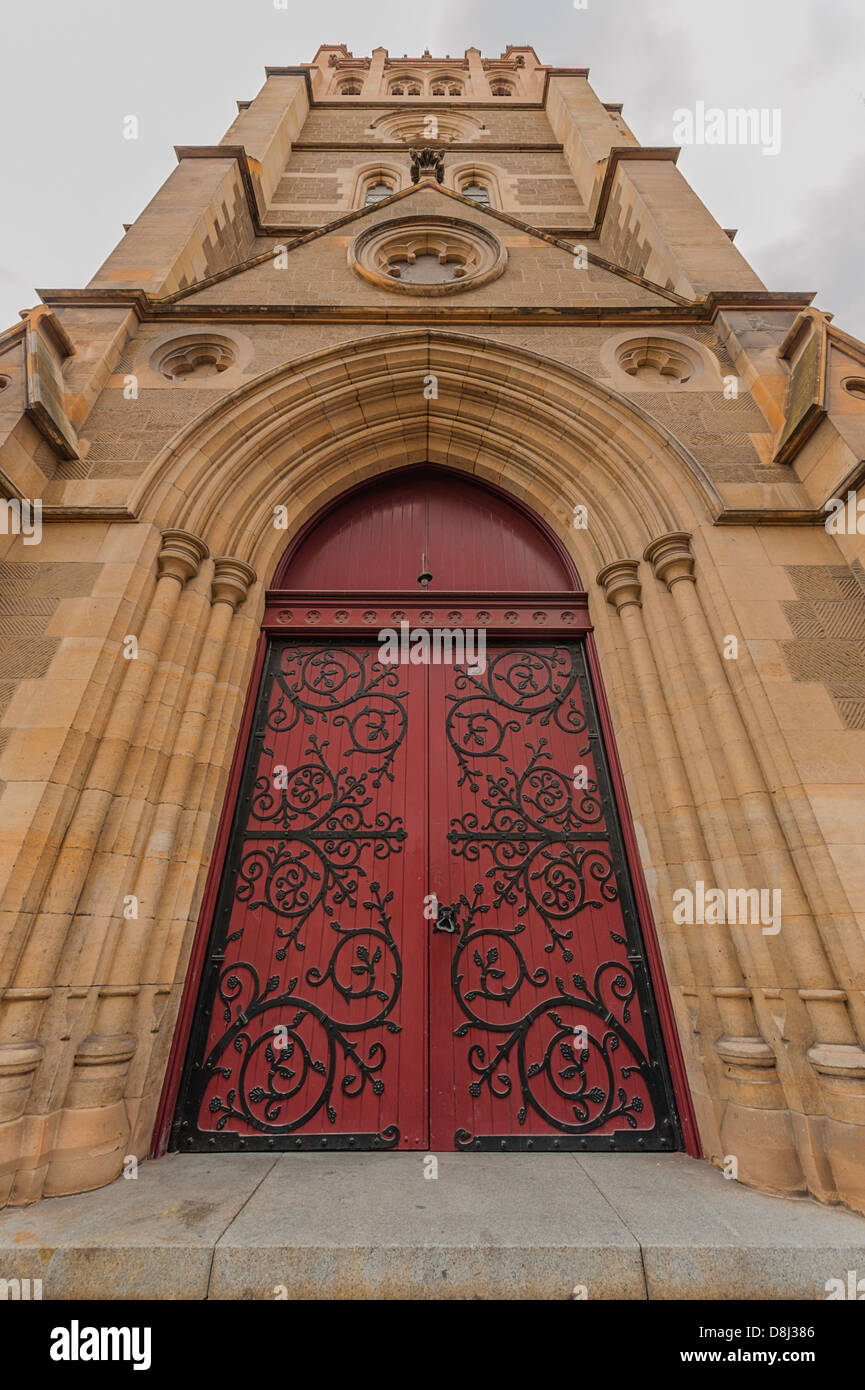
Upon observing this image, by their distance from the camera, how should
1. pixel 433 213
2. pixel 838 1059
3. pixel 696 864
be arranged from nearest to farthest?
1. pixel 838 1059
2. pixel 696 864
3. pixel 433 213

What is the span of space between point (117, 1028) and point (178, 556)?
8.94 feet

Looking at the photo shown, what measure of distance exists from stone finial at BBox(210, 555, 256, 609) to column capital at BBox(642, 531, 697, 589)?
2875mm

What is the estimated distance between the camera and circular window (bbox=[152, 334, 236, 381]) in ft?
→ 16.1

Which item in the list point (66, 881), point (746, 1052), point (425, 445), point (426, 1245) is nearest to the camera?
point (426, 1245)

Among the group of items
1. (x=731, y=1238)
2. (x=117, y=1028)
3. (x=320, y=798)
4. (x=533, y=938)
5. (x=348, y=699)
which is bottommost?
(x=731, y=1238)

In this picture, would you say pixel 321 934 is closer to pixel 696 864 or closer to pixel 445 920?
pixel 445 920

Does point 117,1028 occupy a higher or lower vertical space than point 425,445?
lower

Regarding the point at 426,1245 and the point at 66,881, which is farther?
the point at 66,881

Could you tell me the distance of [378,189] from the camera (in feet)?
33.2

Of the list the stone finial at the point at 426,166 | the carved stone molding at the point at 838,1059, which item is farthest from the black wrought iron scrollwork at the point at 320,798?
the stone finial at the point at 426,166

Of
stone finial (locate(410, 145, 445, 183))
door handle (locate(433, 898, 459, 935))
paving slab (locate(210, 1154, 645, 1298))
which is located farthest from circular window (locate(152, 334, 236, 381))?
paving slab (locate(210, 1154, 645, 1298))

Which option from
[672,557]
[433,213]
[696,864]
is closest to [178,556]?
[672,557]
